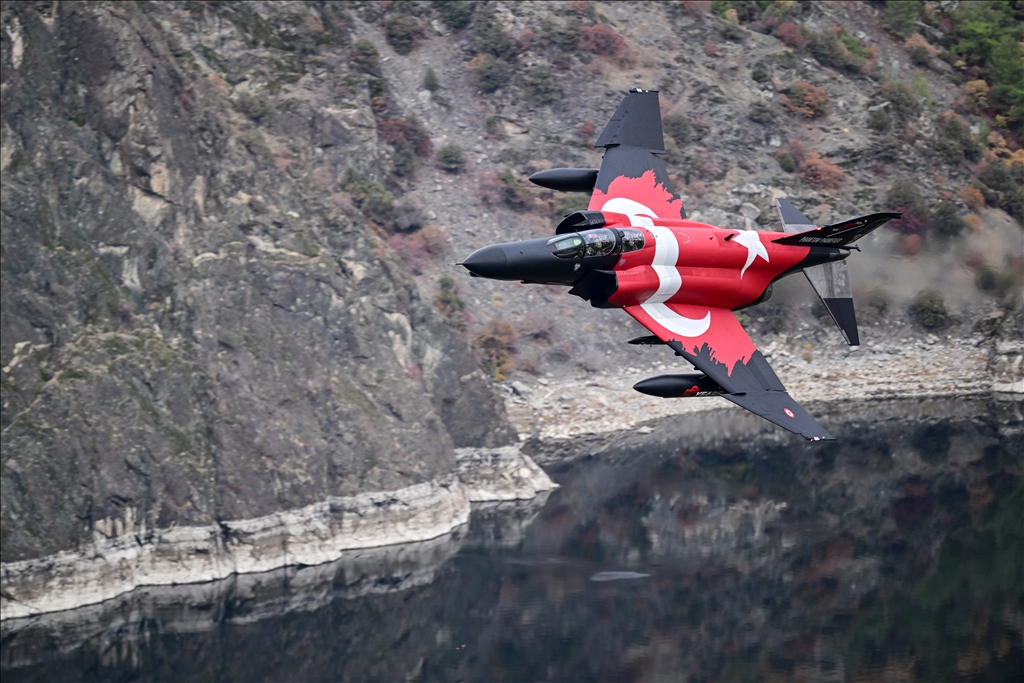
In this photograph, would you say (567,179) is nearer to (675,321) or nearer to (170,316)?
(675,321)

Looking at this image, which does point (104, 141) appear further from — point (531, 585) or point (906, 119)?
→ point (906, 119)

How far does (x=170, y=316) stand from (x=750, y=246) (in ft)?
158

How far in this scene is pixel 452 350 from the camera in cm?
8794

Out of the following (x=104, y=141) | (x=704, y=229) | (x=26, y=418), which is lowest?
(x=26, y=418)

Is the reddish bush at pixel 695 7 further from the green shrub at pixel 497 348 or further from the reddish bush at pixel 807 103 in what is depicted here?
the green shrub at pixel 497 348

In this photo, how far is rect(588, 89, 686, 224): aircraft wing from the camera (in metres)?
41.1

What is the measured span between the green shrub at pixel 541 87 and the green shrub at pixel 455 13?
410 inches

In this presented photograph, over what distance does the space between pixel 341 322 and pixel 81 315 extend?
18880mm

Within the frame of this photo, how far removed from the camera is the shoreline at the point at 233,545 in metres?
65.4

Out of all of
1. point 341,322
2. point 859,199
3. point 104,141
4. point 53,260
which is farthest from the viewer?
point 859,199

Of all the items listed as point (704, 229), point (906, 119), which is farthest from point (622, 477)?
point (906, 119)

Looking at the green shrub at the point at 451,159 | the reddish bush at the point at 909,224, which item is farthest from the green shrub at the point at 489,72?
the reddish bush at the point at 909,224

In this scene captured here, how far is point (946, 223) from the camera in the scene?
90.0m

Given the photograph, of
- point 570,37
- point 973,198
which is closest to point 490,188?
point 570,37
